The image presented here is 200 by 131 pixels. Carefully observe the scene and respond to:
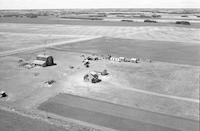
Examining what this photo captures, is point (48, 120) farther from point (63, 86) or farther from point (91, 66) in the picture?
point (91, 66)

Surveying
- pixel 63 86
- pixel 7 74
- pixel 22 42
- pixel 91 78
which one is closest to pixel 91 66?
pixel 91 78

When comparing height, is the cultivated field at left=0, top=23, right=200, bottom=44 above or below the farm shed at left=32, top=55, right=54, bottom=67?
above

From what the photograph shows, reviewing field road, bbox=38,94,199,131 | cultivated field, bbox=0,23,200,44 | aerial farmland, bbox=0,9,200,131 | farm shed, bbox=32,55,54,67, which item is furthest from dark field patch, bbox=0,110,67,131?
cultivated field, bbox=0,23,200,44

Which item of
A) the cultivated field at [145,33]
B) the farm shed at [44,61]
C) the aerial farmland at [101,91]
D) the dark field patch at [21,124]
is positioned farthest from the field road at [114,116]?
the cultivated field at [145,33]

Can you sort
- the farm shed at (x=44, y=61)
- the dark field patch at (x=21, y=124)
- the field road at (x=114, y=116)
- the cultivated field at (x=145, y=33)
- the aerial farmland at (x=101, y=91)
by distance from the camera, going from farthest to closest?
the cultivated field at (x=145, y=33), the farm shed at (x=44, y=61), the aerial farmland at (x=101, y=91), the field road at (x=114, y=116), the dark field patch at (x=21, y=124)

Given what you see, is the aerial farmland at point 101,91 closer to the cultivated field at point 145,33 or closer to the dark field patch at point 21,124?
the dark field patch at point 21,124

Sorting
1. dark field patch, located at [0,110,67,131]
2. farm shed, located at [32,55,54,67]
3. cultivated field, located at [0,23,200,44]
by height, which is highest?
cultivated field, located at [0,23,200,44]

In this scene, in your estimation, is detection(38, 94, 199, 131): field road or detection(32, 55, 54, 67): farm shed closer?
detection(38, 94, 199, 131): field road

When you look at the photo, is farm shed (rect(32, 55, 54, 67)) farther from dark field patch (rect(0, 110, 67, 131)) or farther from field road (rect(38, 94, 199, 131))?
dark field patch (rect(0, 110, 67, 131))
